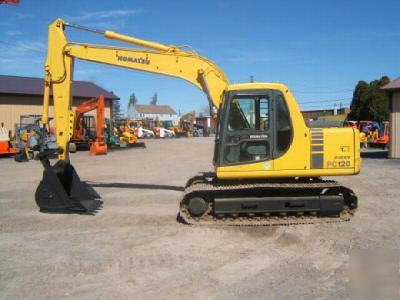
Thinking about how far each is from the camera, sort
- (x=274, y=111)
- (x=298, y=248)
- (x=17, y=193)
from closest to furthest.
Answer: (x=298, y=248)
(x=274, y=111)
(x=17, y=193)

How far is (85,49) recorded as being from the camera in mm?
9898

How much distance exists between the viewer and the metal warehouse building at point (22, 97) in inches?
1366

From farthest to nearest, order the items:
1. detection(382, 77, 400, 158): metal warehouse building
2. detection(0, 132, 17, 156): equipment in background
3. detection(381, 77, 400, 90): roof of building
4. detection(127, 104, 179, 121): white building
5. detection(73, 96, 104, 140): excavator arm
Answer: detection(127, 104, 179, 121): white building < detection(73, 96, 104, 140): excavator arm < detection(0, 132, 17, 156): equipment in background < detection(382, 77, 400, 158): metal warehouse building < detection(381, 77, 400, 90): roof of building

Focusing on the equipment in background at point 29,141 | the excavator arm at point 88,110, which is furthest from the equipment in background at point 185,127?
the equipment in background at point 29,141

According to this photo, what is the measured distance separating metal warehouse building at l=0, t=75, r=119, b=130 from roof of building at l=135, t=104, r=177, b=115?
249 ft

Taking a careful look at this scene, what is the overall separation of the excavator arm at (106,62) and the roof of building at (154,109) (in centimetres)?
10597

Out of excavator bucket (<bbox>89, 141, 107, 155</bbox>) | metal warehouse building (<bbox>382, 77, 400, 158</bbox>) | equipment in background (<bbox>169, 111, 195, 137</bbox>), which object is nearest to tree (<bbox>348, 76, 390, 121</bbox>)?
equipment in background (<bbox>169, 111, 195, 137</bbox>)

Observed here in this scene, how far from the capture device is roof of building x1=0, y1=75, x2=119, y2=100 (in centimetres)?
3569

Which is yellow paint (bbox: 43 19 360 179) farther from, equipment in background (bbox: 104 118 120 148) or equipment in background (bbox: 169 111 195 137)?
equipment in background (bbox: 169 111 195 137)

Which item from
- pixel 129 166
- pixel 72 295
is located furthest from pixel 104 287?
pixel 129 166

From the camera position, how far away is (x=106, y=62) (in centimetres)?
1001

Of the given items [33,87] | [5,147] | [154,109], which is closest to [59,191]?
[5,147]

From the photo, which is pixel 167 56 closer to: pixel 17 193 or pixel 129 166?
pixel 17 193

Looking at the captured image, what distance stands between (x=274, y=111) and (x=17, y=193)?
7.74 metres
